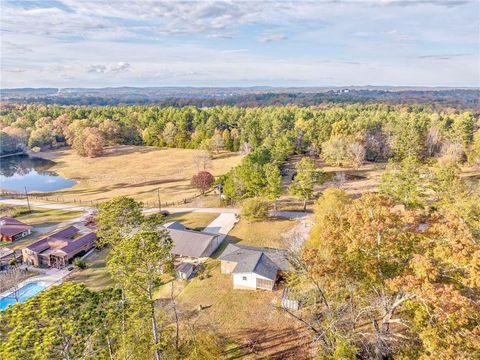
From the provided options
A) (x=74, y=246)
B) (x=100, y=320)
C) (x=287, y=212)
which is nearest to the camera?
(x=100, y=320)

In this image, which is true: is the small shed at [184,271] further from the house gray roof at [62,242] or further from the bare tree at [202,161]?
the bare tree at [202,161]

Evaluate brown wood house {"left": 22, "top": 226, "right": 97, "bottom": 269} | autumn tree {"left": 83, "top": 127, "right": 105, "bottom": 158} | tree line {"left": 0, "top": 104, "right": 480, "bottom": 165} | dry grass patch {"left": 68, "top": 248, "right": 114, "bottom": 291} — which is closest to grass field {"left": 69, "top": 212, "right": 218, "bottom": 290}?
dry grass patch {"left": 68, "top": 248, "right": 114, "bottom": 291}

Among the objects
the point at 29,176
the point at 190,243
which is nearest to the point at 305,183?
the point at 190,243

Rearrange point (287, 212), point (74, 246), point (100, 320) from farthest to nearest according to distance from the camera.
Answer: point (287, 212)
point (74, 246)
point (100, 320)

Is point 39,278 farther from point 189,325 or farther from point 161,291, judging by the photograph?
point 189,325

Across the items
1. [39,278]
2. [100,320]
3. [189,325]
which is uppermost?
[100,320]

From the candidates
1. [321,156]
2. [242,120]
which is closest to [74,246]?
[321,156]

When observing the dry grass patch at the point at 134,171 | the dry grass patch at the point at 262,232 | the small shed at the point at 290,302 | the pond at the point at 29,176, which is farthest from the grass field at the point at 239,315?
the pond at the point at 29,176
